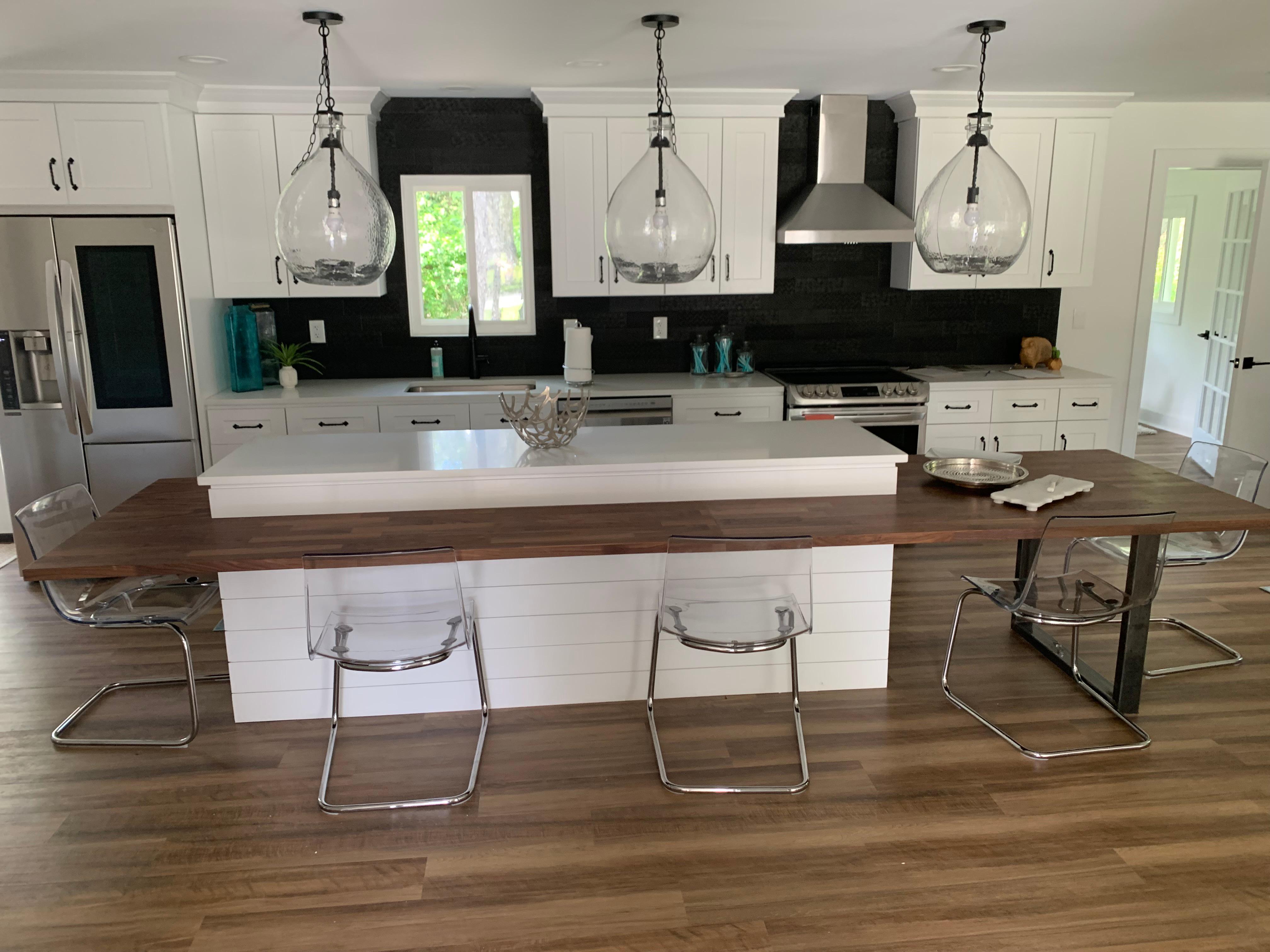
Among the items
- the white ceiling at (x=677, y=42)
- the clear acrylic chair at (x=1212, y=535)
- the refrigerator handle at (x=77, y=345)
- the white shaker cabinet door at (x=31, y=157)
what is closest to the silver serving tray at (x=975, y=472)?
the clear acrylic chair at (x=1212, y=535)

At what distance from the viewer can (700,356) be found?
544 centimetres

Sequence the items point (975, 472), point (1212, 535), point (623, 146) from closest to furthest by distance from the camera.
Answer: point (975, 472) < point (1212, 535) < point (623, 146)

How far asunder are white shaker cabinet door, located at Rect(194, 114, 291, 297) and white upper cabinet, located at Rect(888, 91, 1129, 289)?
3.44m

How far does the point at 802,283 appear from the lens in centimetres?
557

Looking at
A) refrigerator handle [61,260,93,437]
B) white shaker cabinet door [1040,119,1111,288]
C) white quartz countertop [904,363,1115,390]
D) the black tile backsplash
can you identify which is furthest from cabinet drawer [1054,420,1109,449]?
refrigerator handle [61,260,93,437]

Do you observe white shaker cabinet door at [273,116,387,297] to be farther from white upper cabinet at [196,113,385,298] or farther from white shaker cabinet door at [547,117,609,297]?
white shaker cabinet door at [547,117,609,297]

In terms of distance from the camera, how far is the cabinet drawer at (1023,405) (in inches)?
204

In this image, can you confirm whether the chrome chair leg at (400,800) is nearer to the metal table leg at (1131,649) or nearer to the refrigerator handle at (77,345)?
the metal table leg at (1131,649)

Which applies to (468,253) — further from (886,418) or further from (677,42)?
(886,418)

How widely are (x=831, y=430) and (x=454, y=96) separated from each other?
2.94m

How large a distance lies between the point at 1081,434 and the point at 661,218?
3.63m

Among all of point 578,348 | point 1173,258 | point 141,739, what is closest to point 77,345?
point 141,739

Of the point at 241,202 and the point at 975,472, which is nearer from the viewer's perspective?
the point at 975,472

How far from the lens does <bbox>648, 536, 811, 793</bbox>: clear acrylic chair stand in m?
2.70
